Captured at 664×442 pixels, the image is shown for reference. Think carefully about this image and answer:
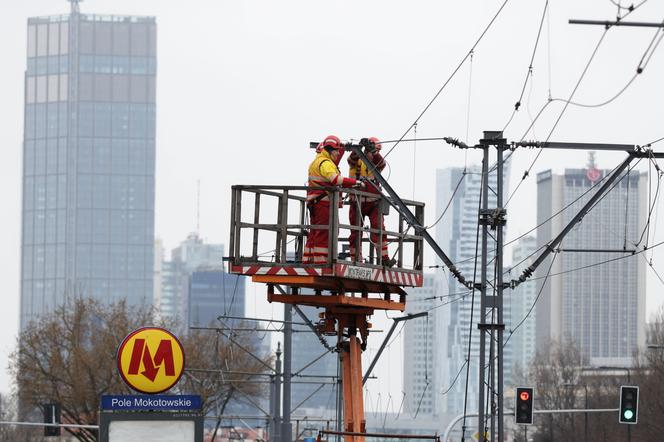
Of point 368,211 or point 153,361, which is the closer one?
point 153,361

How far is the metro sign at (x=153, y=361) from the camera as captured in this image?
25375 mm

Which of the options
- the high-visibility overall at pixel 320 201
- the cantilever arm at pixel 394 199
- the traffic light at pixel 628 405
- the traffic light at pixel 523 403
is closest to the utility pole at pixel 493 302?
the cantilever arm at pixel 394 199

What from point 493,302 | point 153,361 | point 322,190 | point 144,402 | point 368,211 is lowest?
point 144,402

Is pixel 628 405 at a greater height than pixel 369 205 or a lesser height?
lesser

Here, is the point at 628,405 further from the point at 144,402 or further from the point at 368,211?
the point at 144,402

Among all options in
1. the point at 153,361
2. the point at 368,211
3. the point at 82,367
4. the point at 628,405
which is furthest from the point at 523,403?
the point at 82,367

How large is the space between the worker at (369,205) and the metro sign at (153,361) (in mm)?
3133

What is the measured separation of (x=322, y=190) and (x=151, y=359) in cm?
347

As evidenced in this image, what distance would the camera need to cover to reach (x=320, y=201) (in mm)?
26344

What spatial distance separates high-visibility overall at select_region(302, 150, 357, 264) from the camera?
26125 millimetres

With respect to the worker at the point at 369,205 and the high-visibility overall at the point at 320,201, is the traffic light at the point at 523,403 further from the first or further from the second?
the high-visibility overall at the point at 320,201

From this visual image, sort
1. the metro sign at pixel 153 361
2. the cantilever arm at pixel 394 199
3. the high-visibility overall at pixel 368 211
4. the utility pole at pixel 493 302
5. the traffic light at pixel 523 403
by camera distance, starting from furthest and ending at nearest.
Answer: the traffic light at pixel 523 403 < the utility pole at pixel 493 302 < the cantilever arm at pixel 394 199 < the high-visibility overall at pixel 368 211 < the metro sign at pixel 153 361

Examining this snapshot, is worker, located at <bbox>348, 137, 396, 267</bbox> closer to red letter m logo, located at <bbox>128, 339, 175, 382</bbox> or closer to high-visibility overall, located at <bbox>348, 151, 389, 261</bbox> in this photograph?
high-visibility overall, located at <bbox>348, 151, 389, 261</bbox>

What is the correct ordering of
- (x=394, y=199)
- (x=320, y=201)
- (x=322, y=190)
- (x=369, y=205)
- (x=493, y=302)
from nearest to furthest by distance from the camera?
1. (x=322, y=190)
2. (x=320, y=201)
3. (x=369, y=205)
4. (x=394, y=199)
5. (x=493, y=302)
